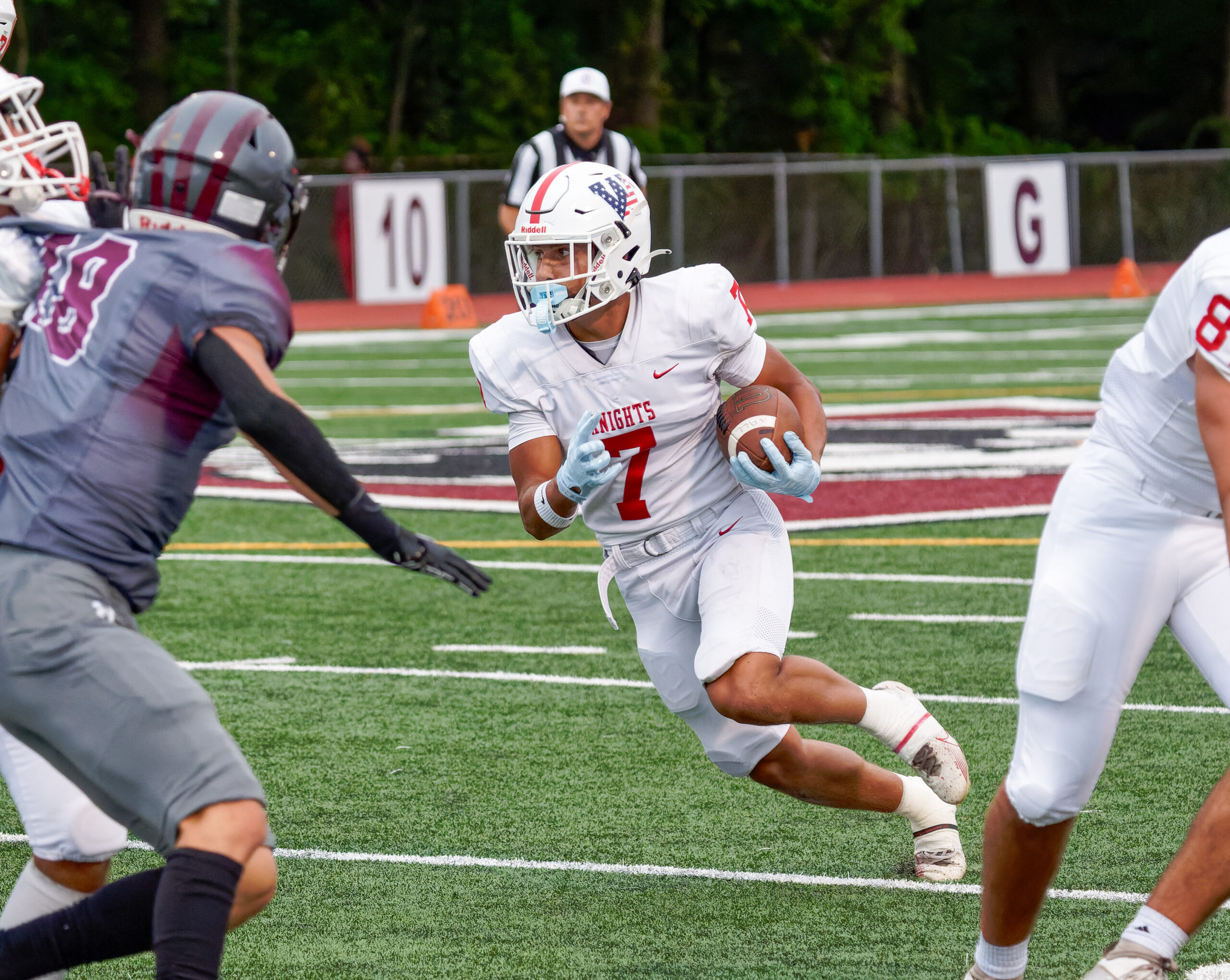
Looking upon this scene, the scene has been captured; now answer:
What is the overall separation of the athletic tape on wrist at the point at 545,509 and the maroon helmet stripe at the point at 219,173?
4.21ft

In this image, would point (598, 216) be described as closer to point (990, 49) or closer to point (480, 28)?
point (480, 28)

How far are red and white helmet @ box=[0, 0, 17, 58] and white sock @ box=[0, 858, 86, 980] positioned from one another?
2196mm

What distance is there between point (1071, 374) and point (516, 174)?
230 inches

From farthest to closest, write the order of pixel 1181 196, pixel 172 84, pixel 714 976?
pixel 172 84 → pixel 1181 196 → pixel 714 976

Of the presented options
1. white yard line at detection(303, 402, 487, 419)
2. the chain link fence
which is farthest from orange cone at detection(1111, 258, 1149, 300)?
white yard line at detection(303, 402, 487, 419)

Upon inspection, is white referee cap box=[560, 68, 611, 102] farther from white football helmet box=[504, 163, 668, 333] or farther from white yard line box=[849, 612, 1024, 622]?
white football helmet box=[504, 163, 668, 333]

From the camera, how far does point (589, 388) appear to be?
458 cm

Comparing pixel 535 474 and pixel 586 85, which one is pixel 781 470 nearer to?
pixel 535 474

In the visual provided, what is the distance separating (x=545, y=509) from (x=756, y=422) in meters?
0.53

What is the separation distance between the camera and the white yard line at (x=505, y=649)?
271 inches

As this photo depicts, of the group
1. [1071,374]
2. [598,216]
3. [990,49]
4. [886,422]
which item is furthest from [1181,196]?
[598,216]

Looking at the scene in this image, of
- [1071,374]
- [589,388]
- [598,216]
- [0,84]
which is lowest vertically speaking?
[1071,374]

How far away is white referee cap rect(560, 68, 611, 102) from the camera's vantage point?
11.1 metres

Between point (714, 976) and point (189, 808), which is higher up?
point (189, 808)
